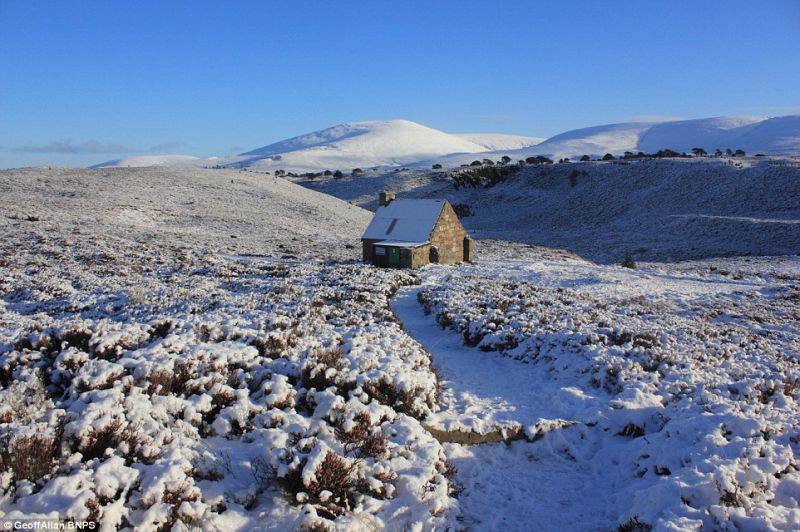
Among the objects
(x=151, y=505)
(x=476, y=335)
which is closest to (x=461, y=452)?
(x=151, y=505)

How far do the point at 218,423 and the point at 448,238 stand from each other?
2915cm

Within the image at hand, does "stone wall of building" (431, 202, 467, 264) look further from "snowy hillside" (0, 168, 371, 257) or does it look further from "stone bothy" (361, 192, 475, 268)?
"snowy hillside" (0, 168, 371, 257)

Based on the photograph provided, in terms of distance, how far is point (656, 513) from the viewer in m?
6.87

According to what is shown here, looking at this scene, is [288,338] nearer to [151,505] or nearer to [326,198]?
[151,505]

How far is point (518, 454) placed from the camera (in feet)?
31.0

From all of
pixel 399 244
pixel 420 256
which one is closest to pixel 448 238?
pixel 420 256

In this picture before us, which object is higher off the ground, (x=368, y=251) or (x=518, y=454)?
(x=368, y=251)

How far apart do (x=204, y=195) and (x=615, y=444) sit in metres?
62.7

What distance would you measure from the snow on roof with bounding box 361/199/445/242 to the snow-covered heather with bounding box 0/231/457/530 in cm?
1943

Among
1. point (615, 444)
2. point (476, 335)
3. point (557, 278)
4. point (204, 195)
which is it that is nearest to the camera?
point (615, 444)

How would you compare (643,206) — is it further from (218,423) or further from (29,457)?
Result: (29,457)

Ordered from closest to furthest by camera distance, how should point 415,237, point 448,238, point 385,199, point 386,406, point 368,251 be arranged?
Answer: 1. point 386,406
2. point 415,237
3. point 368,251
4. point 448,238
5. point 385,199

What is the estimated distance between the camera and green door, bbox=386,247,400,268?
32.9 metres

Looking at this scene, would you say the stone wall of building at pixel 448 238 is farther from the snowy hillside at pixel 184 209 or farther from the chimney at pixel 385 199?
the snowy hillside at pixel 184 209
